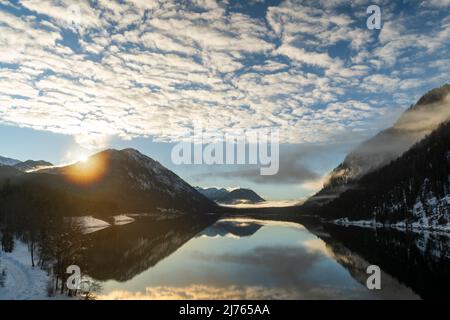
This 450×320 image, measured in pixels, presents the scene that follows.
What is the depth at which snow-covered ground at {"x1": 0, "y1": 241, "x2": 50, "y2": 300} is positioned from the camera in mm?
49281

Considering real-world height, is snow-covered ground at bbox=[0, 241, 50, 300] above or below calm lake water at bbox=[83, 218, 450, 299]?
above

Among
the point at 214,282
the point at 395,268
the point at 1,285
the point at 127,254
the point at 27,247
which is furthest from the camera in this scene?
the point at 127,254

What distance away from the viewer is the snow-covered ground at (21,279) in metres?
49.3

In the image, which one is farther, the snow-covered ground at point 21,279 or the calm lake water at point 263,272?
the calm lake water at point 263,272

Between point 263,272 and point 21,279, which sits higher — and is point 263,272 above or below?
below

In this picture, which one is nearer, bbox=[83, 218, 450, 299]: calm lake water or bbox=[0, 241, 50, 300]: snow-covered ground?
bbox=[0, 241, 50, 300]: snow-covered ground

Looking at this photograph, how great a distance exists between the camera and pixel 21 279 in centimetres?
5931

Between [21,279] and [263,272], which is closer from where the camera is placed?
[21,279]

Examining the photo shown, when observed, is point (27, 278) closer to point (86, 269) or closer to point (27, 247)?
point (86, 269)
